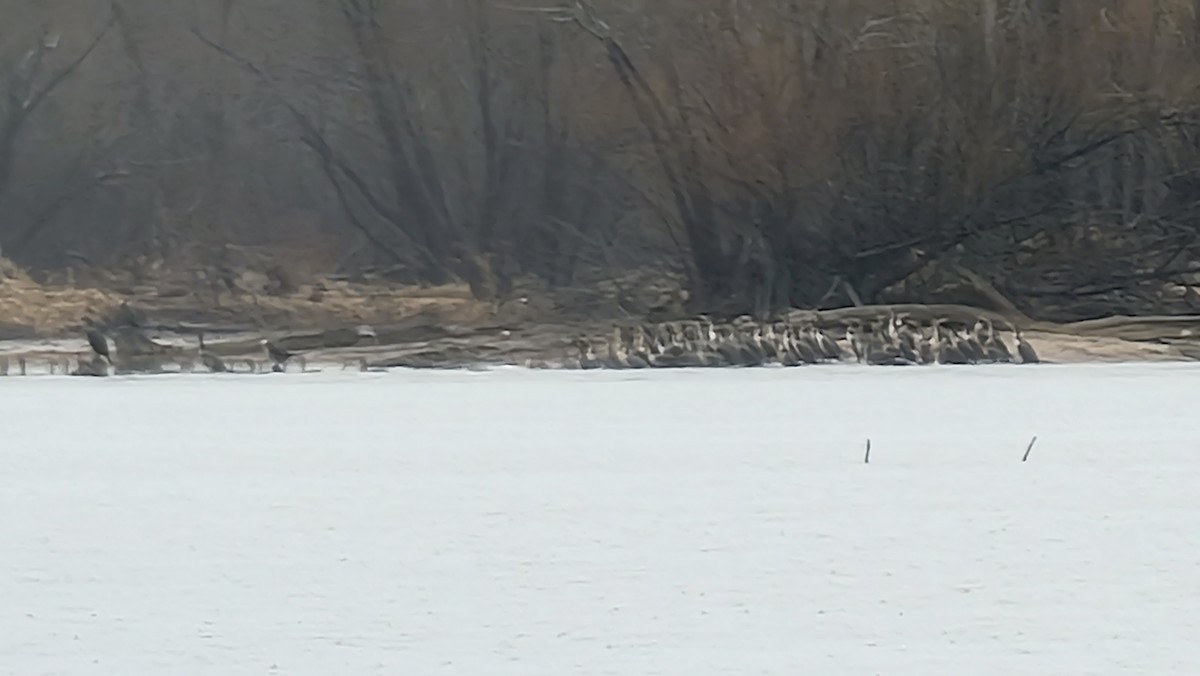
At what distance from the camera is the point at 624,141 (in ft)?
57.8

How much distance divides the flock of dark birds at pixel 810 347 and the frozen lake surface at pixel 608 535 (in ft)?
8.44

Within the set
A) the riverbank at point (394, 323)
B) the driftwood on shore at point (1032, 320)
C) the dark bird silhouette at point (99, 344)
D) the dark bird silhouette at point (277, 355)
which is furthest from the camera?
the driftwood on shore at point (1032, 320)

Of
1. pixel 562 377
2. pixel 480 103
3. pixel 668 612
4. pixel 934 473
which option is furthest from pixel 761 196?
pixel 668 612

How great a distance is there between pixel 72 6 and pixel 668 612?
15201 millimetres

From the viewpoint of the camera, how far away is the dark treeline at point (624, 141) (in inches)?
661

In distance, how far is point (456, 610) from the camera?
493 centimetres

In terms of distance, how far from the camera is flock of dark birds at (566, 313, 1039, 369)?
43.5ft

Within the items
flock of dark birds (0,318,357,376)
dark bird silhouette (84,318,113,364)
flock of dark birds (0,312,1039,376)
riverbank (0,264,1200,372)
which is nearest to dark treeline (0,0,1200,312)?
riverbank (0,264,1200,372)

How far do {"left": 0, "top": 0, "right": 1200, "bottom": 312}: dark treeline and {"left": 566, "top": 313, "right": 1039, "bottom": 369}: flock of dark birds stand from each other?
214 centimetres

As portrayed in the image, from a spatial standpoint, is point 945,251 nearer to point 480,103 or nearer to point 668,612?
point 480,103

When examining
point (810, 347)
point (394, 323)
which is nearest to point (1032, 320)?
point (810, 347)

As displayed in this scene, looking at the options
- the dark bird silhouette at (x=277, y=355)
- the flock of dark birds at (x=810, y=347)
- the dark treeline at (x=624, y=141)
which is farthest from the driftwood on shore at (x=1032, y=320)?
the dark bird silhouette at (x=277, y=355)

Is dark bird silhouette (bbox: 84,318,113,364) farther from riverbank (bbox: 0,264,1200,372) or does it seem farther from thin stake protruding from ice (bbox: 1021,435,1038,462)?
thin stake protruding from ice (bbox: 1021,435,1038,462)

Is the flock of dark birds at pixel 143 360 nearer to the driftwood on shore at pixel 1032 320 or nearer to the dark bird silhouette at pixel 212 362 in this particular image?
the dark bird silhouette at pixel 212 362
